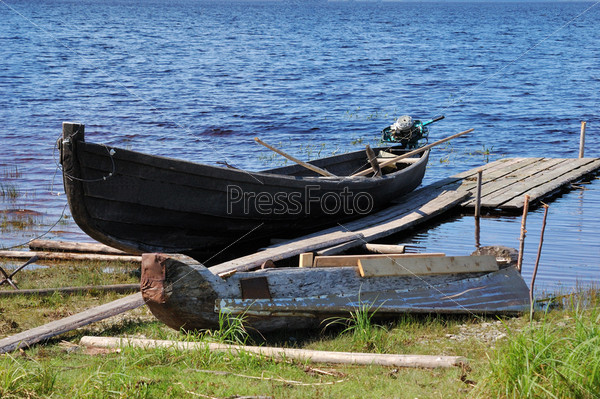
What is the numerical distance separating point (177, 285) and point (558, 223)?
7577 millimetres

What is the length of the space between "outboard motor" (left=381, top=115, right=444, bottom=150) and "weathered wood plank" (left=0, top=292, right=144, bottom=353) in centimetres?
814

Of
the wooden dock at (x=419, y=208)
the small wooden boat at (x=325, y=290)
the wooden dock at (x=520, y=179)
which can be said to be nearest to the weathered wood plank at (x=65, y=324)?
the wooden dock at (x=419, y=208)

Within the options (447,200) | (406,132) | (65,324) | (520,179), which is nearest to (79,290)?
(65,324)

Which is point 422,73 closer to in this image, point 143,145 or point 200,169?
point 143,145

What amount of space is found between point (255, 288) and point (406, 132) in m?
8.26

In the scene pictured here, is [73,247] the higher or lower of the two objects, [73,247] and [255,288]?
the lower

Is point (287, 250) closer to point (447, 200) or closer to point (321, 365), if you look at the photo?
point (321, 365)

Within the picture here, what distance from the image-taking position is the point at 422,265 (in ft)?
22.5

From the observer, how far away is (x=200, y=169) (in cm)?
824

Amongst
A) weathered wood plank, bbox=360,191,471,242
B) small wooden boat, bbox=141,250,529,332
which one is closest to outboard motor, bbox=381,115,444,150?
weathered wood plank, bbox=360,191,471,242

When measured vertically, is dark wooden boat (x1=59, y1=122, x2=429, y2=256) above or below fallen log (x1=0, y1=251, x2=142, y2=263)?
above

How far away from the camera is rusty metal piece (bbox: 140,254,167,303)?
5757 mm

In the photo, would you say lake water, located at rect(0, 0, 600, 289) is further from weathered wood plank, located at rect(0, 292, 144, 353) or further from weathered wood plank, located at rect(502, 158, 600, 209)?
weathered wood plank, located at rect(0, 292, 144, 353)

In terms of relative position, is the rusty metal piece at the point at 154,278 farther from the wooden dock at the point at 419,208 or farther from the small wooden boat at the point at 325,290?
the wooden dock at the point at 419,208
